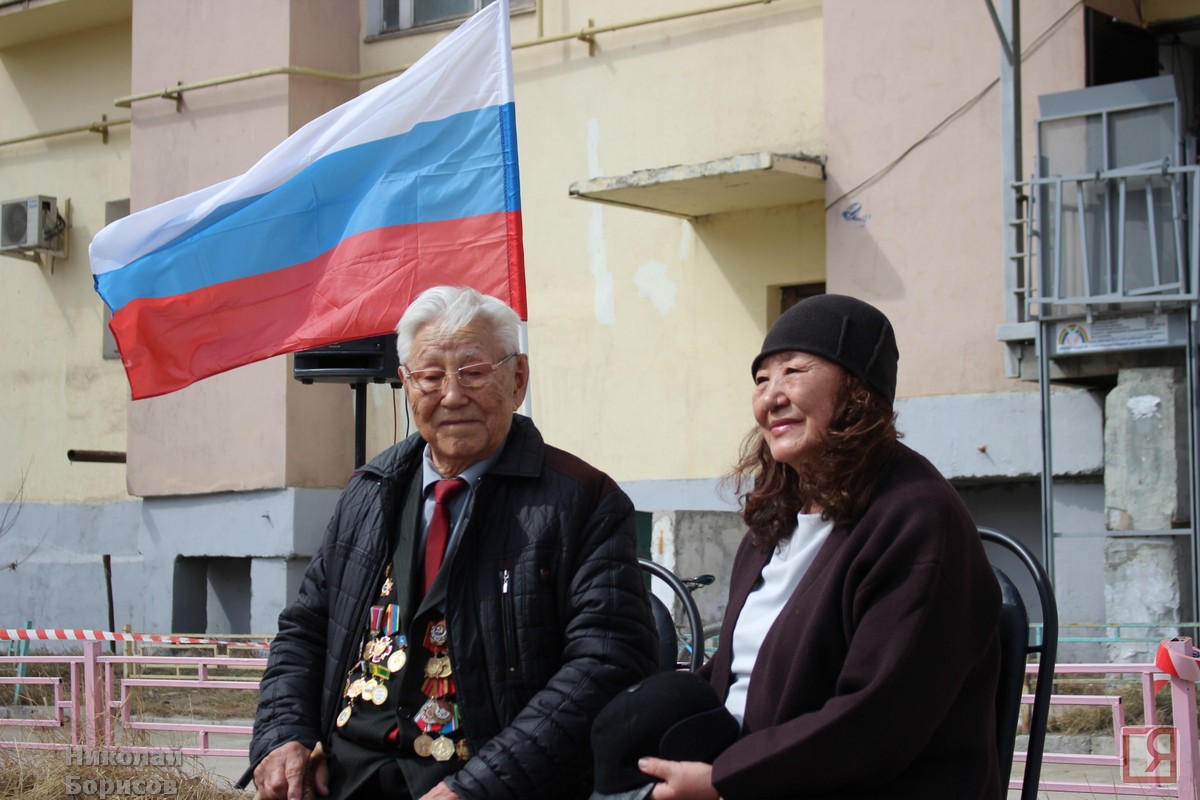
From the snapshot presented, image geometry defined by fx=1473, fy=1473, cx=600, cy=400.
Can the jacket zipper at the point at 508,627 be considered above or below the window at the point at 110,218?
below

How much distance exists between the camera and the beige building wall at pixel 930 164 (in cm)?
986

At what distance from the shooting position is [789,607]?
2.88 metres

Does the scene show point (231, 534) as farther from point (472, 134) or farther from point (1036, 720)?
point (1036, 720)

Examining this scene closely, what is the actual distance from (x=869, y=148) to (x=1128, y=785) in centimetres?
581

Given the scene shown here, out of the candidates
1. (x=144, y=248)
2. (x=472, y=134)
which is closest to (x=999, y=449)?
(x=472, y=134)

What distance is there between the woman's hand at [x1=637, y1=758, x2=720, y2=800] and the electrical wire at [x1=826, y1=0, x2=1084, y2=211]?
804 cm

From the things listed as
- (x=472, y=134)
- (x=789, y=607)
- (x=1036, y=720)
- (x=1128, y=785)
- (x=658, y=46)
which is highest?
(x=658, y=46)

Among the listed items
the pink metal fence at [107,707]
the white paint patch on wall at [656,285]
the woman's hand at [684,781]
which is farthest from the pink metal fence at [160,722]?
the white paint patch on wall at [656,285]

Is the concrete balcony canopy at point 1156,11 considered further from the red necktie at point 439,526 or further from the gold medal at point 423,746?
the gold medal at point 423,746

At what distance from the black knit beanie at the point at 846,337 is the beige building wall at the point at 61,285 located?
13273 millimetres

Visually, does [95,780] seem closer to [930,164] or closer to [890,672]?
[890,672]

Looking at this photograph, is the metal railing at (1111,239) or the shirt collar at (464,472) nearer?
the shirt collar at (464,472)

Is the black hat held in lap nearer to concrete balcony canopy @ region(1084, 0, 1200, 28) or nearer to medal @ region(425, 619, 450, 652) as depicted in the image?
medal @ region(425, 619, 450, 652)

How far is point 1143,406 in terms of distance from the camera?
29.7 feet
